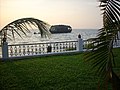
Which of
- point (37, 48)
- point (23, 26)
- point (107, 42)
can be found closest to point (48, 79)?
point (23, 26)

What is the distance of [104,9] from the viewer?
2.12m

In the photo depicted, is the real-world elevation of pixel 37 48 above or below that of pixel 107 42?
below

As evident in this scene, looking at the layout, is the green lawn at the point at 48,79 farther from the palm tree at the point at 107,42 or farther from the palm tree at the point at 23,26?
the palm tree at the point at 107,42

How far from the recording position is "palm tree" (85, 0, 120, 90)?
178 centimetres

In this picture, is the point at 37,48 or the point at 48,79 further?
the point at 37,48

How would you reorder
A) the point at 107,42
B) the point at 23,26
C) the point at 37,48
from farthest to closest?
the point at 37,48, the point at 23,26, the point at 107,42

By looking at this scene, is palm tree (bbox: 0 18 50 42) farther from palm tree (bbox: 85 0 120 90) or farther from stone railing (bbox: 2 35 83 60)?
stone railing (bbox: 2 35 83 60)

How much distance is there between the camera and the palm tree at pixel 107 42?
1.78 m

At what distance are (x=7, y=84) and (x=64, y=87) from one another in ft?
5.23

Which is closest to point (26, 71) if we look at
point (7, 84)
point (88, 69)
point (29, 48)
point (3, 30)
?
point (7, 84)

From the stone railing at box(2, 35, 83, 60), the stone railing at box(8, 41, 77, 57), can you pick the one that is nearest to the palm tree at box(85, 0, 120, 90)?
the stone railing at box(2, 35, 83, 60)

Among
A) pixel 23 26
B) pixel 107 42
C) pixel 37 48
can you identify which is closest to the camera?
pixel 107 42

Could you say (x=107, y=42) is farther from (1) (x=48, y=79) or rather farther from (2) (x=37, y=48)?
(2) (x=37, y=48)

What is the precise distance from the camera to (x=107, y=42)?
1.89 m
